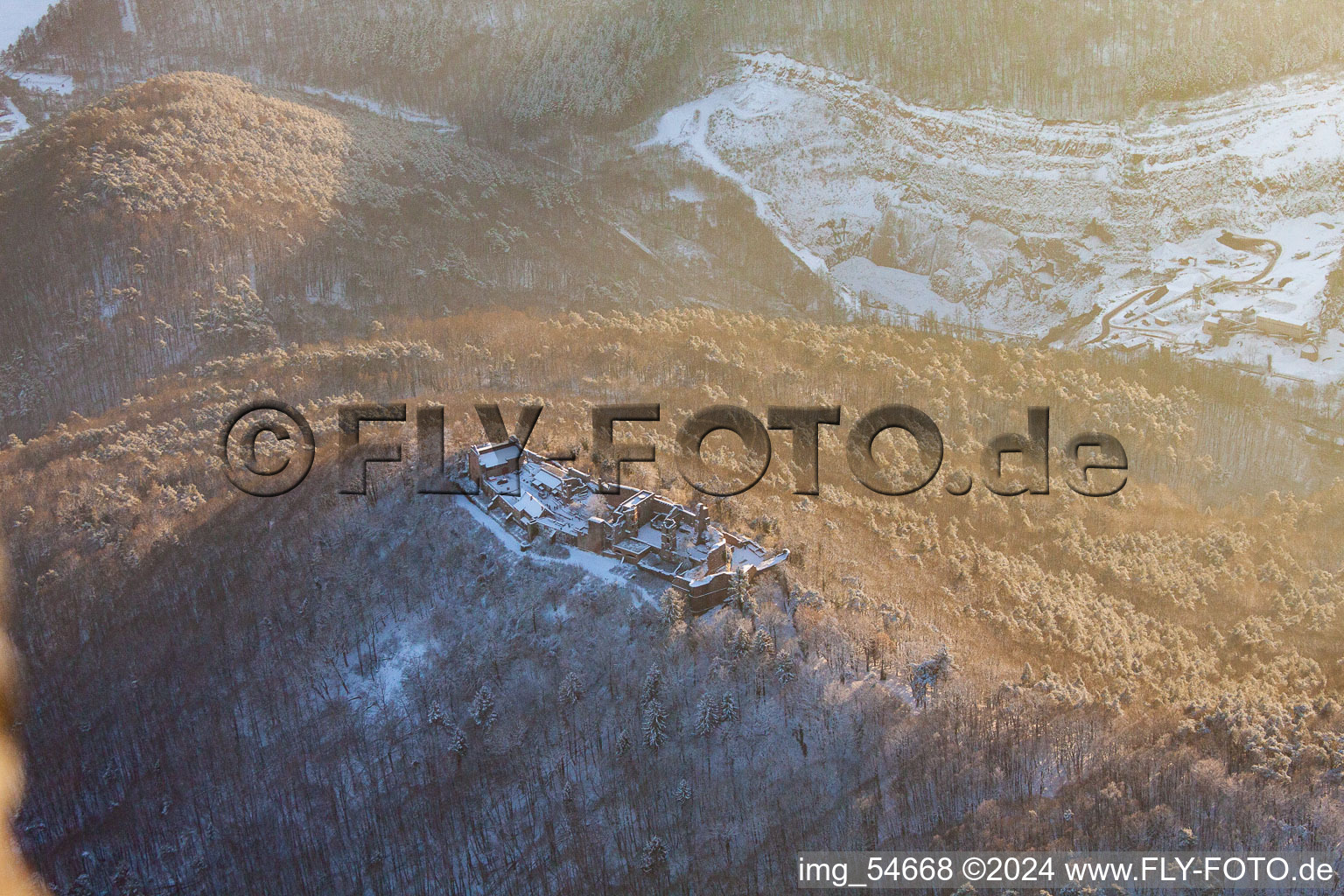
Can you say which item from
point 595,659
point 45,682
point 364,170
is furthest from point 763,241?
point 45,682

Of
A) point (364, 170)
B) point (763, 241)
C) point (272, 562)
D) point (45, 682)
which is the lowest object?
point (45, 682)

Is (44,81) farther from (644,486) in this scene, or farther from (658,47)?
(644,486)

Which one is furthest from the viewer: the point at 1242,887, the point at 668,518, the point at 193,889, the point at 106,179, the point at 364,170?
the point at 364,170

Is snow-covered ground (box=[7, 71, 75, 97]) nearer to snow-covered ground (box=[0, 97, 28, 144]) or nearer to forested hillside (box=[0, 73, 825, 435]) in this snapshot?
snow-covered ground (box=[0, 97, 28, 144])

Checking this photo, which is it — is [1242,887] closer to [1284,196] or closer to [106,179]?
[1284,196]

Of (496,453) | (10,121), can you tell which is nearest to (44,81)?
(10,121)

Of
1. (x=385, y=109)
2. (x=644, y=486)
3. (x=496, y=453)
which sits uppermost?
(x=385, y=109)
